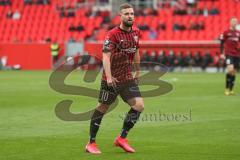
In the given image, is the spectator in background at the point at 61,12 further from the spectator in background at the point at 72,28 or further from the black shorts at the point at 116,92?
the black shorts at the point at 116,92

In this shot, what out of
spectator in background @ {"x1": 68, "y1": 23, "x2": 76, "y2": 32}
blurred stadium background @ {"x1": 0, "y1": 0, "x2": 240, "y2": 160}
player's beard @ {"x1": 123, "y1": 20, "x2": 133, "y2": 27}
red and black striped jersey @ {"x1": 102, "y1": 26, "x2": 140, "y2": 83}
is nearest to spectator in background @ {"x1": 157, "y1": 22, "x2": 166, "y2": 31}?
blurred stadium background @ {"x1": 0, "y1": 0, "x2": 240, "y2": 160}

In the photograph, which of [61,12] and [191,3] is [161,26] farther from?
[61,12]

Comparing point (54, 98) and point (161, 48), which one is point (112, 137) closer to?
point (54, 98)

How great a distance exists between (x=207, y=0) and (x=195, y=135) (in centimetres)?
3010

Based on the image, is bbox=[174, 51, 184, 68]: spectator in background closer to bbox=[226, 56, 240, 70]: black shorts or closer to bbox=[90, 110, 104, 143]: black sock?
bbox=[226, 56, 240, 70]: black shorts

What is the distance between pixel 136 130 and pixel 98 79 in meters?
15.7

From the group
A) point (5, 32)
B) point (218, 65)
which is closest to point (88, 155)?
point (218, 65)

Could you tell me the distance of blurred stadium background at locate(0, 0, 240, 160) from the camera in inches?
409

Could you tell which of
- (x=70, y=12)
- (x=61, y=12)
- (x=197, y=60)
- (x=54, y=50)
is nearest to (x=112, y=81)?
(x=197, y=60)

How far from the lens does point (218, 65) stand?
35125mm

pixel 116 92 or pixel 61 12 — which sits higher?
pixel 116 92

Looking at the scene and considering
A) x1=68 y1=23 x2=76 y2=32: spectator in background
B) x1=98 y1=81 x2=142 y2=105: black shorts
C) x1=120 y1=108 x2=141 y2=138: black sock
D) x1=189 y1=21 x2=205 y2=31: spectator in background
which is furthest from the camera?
x1=68 y1=23 x2=76 y2=32: spectator in background

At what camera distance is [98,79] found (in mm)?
28016

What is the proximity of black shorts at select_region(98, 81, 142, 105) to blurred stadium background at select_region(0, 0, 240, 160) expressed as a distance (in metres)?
0.80
